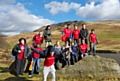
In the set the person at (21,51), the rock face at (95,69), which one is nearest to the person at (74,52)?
the rock face at (95,69)

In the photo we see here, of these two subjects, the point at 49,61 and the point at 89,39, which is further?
the point at 89,39

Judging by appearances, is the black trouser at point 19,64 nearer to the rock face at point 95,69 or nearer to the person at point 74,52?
the rock face at point 95,69

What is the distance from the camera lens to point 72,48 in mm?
18469

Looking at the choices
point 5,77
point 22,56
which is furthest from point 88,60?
point 5,77

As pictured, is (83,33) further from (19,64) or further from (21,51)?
(19,64)

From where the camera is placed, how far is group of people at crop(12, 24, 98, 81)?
42.7ft

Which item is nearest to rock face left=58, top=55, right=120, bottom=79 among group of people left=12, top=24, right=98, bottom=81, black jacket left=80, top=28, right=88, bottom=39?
group of people left=12, top=24, right=98, bottom=81

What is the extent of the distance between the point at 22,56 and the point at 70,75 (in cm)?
408

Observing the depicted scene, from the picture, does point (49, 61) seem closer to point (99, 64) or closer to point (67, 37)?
point (99, 64)

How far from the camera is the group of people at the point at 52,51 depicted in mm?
13016

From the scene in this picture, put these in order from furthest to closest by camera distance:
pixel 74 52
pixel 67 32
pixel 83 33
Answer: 1. pixel 67 32
2. pixel 83 33
3. pixel 74 52

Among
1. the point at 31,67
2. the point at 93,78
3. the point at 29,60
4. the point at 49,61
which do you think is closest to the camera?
the point at 49,61

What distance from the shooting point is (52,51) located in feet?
42.0

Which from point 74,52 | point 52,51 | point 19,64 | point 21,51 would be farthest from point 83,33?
point 52,51
